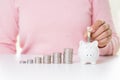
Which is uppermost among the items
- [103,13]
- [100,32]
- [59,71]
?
[103,13]

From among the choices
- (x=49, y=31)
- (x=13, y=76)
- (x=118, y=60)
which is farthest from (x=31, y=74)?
(x=49, y=31)

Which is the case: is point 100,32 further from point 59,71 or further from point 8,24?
point 8,24

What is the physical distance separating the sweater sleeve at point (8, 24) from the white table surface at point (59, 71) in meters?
0.42

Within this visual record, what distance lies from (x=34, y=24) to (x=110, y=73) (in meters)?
0.65

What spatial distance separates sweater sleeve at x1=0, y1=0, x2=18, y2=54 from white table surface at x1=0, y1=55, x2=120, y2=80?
0.42m

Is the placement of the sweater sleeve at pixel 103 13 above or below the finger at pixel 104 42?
above

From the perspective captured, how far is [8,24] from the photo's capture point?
1490 mm

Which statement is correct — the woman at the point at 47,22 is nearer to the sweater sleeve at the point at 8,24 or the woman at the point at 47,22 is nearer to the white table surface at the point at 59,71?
the sweater sleeve at the point at 8,24

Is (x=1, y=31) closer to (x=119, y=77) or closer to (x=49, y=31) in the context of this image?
(x=49, y=31)

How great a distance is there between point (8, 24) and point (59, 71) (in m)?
0.67

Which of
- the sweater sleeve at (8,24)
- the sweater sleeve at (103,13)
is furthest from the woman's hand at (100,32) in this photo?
the sweater sleeve at (8,24)

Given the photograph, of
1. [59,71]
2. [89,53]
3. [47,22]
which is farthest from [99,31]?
[47,22]

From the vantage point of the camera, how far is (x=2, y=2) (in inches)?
58.7

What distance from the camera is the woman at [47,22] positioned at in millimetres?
→ 1433
